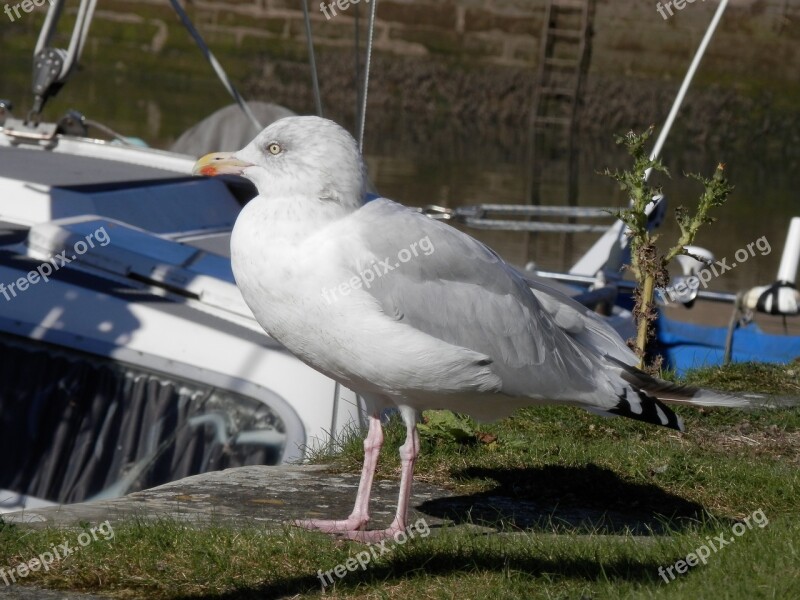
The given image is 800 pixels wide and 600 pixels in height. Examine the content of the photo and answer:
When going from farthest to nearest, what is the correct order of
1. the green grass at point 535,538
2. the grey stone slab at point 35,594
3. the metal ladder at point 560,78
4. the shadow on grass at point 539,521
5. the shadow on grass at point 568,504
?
the metal ladder at point 560,78
the shadow on grass at point 568,504
the shadow on grass at point 539,521
the green grass at point 535,538
the grey stone slab at point 35,594

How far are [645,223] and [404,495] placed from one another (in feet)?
8.04

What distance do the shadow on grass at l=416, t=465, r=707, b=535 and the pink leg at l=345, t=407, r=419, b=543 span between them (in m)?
0.41

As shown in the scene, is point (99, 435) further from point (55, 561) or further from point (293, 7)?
point (293, 7)

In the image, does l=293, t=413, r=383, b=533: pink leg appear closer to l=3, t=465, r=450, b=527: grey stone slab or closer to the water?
l=3, t=465, r=450, b=527: grey stone slab

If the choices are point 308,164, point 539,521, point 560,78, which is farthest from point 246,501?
point 560,78

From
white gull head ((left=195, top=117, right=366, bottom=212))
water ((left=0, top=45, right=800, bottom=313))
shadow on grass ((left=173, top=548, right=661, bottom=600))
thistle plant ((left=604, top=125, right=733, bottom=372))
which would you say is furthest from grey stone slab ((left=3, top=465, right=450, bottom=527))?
water ((left=0, top=45, right=800, bottom=313))

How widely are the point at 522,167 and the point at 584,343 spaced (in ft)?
75.0

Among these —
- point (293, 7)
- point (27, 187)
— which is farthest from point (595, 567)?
point (293, 7)

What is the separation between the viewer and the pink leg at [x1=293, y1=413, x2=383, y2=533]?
482cm

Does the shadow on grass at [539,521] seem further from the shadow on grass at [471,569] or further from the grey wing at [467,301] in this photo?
the grey wing at [467,301]

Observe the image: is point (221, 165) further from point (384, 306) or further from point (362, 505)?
point (362, 505)

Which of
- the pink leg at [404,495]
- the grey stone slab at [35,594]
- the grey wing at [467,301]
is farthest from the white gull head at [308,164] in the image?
the grey stone slab at [35,594]

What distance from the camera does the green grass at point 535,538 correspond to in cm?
428

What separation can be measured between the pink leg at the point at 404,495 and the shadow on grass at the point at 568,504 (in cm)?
41
